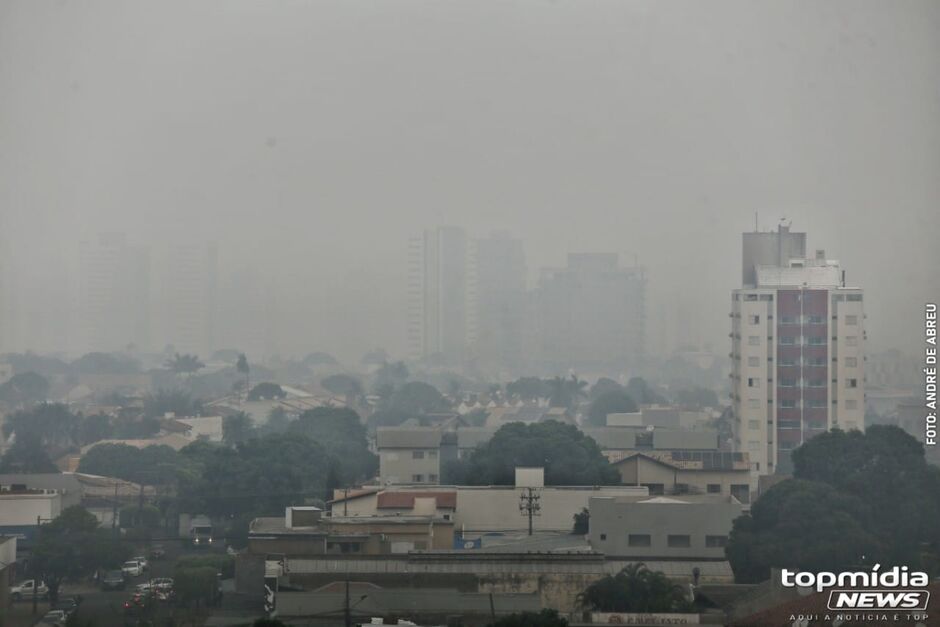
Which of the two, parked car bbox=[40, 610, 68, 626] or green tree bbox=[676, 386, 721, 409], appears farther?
Result: green tree bbox=[676, 386, 721, 409]

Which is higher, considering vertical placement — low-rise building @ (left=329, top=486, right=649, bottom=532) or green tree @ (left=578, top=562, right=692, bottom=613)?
low-rise building @ (left=329, top=486, right=649, bottom=532)

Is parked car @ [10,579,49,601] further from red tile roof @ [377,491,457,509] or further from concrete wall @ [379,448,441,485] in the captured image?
concrete wall @ [379,448,441,485]

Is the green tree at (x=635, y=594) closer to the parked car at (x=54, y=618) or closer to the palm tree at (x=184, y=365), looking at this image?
the parked car at (x=54, y=618)

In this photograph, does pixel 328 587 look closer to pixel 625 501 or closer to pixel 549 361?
pixel 625 501

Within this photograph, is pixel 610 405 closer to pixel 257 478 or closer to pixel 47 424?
pixel 47 424

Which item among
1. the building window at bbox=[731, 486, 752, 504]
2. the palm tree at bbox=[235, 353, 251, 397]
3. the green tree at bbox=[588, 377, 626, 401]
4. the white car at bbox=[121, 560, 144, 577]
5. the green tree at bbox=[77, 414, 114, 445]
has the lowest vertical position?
the white car at bbox=[121, 560, 144, 577]

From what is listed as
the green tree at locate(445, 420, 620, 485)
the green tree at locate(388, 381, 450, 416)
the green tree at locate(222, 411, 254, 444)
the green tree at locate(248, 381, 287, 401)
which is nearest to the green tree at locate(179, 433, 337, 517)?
the green tree at locate(445, 420, 620, 485)

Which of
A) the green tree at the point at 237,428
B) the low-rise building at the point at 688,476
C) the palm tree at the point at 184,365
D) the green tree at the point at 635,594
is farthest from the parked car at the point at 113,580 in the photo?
the palm tree at the point at 184,365
